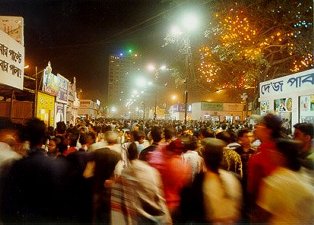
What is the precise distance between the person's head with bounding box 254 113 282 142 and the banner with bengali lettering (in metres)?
9.13

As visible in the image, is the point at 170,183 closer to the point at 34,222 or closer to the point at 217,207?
the point at 217,207

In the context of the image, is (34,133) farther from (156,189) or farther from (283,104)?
(283,104)

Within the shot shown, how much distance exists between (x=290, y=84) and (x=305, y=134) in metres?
8.82

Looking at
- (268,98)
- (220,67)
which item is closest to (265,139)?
(268,98)

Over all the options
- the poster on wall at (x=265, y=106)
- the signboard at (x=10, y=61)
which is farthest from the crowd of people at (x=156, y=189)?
the poster on wall at (x=265, y=106)

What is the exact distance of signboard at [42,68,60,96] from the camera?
1665cm

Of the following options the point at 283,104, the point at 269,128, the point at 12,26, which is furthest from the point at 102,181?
the point at 283,104

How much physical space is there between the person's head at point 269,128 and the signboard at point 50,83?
13.4 meters

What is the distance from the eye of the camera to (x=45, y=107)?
1684 centimetres

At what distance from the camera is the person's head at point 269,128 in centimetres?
456

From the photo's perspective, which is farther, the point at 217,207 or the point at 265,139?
the point at 265,139

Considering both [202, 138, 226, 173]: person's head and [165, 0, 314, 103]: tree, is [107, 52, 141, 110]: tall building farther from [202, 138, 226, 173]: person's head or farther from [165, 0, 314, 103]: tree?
[202, 138, 226, 173]: person's head

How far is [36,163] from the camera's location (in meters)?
3.71

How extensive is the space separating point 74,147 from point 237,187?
13.5 ft
